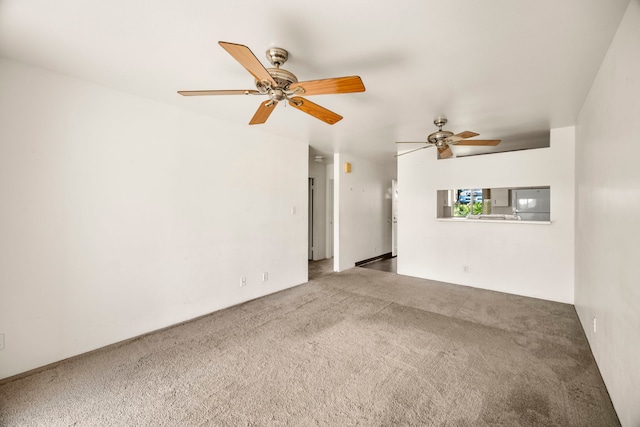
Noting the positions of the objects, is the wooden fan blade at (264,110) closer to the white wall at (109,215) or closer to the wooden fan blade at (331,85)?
the wooden fan blade at (331,85)

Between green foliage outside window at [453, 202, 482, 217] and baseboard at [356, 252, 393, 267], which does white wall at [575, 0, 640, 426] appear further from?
baseboard at [356, 252, 393, 267]

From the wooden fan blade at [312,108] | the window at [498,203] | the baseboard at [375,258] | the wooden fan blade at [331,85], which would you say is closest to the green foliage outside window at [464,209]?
the window at [498,203]

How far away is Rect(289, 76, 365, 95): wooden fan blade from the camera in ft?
5.27

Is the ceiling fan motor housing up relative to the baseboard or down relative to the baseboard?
up

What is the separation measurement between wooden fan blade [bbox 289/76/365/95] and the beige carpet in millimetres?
2072

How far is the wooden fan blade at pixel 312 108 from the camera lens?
199 centimetres

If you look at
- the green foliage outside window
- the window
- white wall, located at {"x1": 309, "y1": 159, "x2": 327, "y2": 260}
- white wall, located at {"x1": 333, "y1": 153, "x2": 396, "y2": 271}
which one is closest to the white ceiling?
the window

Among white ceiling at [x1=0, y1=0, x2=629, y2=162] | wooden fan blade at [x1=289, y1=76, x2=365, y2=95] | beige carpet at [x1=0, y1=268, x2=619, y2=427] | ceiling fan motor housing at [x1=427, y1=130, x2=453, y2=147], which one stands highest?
white ceiling at [x1=0, y1=0, x2=629, y2=162]

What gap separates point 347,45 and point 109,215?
255 cm

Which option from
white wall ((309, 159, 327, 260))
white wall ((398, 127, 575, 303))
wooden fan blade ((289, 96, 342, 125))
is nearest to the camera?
wooden fan blade ((289, 96, 342, 125))

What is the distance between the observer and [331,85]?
1677 mm

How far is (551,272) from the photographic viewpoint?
3699mm

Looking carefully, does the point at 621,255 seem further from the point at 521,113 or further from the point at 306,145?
the point at 306,145

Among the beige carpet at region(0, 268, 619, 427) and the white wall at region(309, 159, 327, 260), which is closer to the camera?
the beige carpet at region(0, 268, 619, 427)
